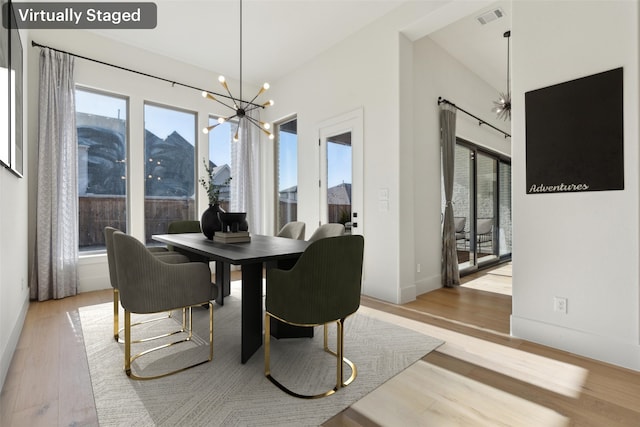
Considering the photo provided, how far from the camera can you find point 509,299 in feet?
11.5

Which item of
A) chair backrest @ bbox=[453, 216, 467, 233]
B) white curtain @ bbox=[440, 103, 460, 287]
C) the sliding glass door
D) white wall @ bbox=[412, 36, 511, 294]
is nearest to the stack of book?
white wall @ bbox=[412, 36, 511, 294]

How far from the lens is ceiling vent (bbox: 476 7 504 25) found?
336cm

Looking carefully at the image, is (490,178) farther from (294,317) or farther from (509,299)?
(294,317)

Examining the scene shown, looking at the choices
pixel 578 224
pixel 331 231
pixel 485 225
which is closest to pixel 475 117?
pixel 485 225

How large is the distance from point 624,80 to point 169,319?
4.02 m

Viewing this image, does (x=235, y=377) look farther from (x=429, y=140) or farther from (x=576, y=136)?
(x=429, y=140)

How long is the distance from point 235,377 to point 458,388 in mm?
1314

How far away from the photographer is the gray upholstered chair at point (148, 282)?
1750mm

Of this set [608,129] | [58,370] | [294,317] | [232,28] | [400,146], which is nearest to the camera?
[294,317]

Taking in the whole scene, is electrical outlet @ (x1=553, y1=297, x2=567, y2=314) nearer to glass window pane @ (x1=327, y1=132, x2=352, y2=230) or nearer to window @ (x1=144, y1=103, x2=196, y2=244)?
glass window pane @ (x1=327, y1=132, x2=352, y2=230)

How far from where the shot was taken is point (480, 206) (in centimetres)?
509

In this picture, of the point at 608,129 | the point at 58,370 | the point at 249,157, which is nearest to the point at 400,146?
the point at 608,129

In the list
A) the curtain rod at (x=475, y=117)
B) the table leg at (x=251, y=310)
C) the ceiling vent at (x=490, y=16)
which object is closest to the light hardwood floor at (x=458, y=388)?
the table leg at (x=251, y=310)

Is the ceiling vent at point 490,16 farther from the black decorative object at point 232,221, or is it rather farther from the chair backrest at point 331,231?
the black decorative object at point 232,221
